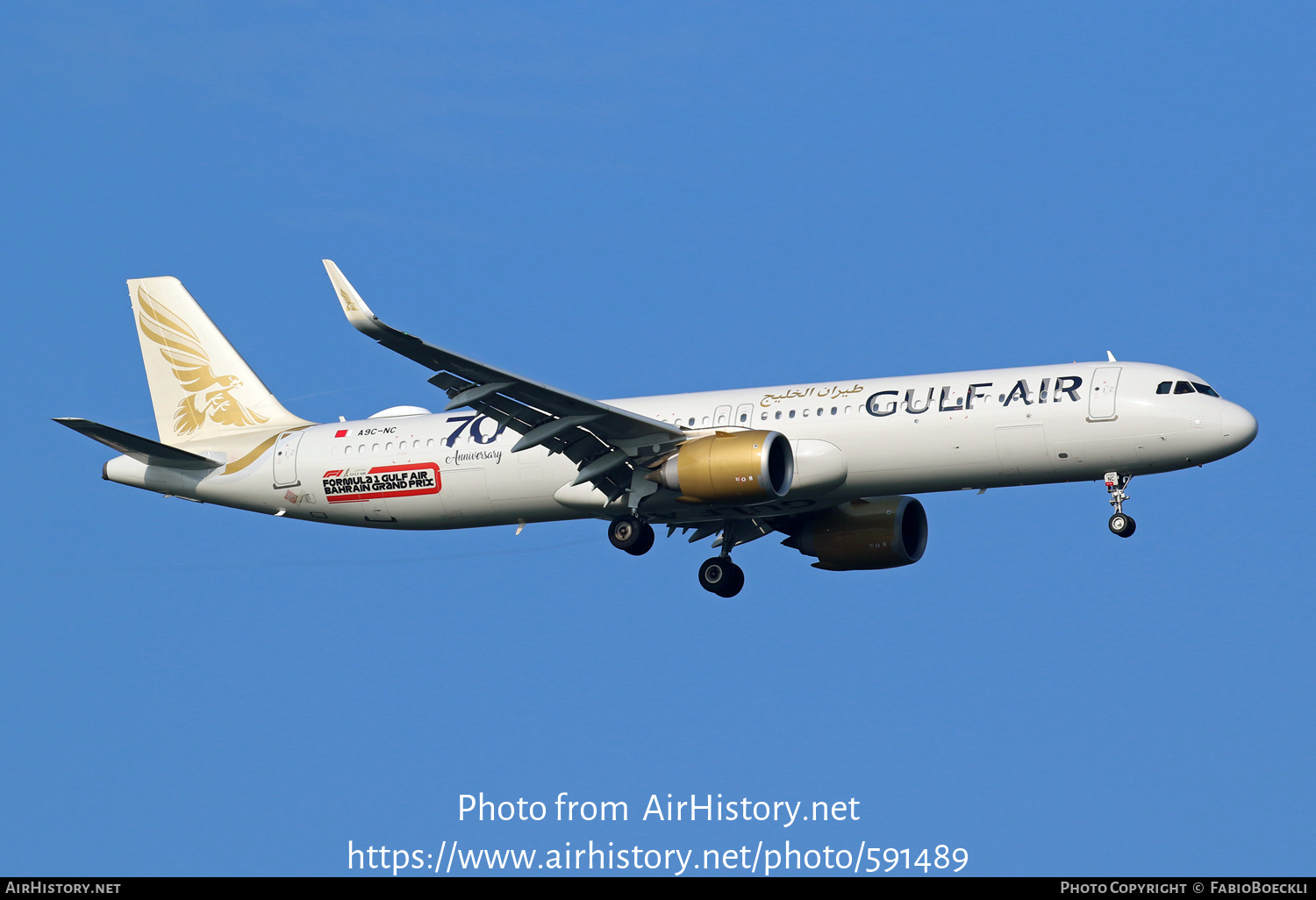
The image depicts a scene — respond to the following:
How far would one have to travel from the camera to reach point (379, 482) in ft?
154

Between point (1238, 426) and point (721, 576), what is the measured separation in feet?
48.2

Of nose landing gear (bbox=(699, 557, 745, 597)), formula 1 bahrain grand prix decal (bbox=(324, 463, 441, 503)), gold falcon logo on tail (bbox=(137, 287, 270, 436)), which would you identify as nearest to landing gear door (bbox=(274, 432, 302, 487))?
formula 1 bahrain grand prix decal (bbox=(324, 463, 441, 503))

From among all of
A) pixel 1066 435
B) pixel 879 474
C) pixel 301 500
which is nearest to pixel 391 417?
pixel 301 500

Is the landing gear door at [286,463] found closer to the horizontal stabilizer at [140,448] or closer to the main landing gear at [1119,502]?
the horizontal stabilizer at [140,448]

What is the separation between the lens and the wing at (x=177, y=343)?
51.3m

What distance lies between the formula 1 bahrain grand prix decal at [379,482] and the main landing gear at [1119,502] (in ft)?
57.2

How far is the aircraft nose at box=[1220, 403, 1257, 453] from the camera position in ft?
130

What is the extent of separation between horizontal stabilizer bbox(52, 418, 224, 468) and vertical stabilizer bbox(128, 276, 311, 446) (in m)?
1.61

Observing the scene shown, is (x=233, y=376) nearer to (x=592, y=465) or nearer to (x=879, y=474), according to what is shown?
(x=592, y=465)

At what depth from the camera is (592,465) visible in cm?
4303

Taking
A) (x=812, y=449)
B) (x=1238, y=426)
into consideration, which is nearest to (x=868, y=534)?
(x=812, y=449)

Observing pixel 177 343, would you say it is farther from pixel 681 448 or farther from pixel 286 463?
pixel 681 448

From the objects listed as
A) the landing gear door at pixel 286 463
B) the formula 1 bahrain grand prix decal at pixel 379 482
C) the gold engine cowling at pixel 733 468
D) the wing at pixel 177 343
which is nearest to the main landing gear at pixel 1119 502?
the gold engine cowling at pixel 733 468
